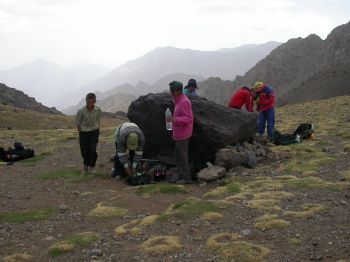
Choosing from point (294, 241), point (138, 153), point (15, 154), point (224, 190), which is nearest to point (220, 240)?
point (294, 241)

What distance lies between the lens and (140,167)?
17578mm

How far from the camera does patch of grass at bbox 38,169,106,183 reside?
58.7ft

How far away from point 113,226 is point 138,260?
262cm

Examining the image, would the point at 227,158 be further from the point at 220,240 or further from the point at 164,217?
the point at 220,240

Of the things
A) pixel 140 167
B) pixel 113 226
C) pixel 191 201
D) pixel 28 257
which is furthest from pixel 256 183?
pixel 28 257

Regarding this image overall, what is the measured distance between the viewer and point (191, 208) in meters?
12.6

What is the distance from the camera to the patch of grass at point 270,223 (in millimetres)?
11039

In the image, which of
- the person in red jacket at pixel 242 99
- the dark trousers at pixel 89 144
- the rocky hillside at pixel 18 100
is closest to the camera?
the dark trousers at pixel 89 144

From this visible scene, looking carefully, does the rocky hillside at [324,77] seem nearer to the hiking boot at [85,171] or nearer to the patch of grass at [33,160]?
the patch of grass at [33,160]

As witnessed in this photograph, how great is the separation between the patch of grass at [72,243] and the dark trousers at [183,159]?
6065 millimetres

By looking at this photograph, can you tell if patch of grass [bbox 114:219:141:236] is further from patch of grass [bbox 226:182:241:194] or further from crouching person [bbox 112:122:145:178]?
crouching person [bbox 112:122:145:178]

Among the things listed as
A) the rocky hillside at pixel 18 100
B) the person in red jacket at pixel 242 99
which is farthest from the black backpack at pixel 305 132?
the rocky hillside at pixel 18 100

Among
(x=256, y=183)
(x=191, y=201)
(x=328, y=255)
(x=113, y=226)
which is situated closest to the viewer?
(x=328, y=255)

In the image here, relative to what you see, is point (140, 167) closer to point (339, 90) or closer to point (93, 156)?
point (93, 156)
